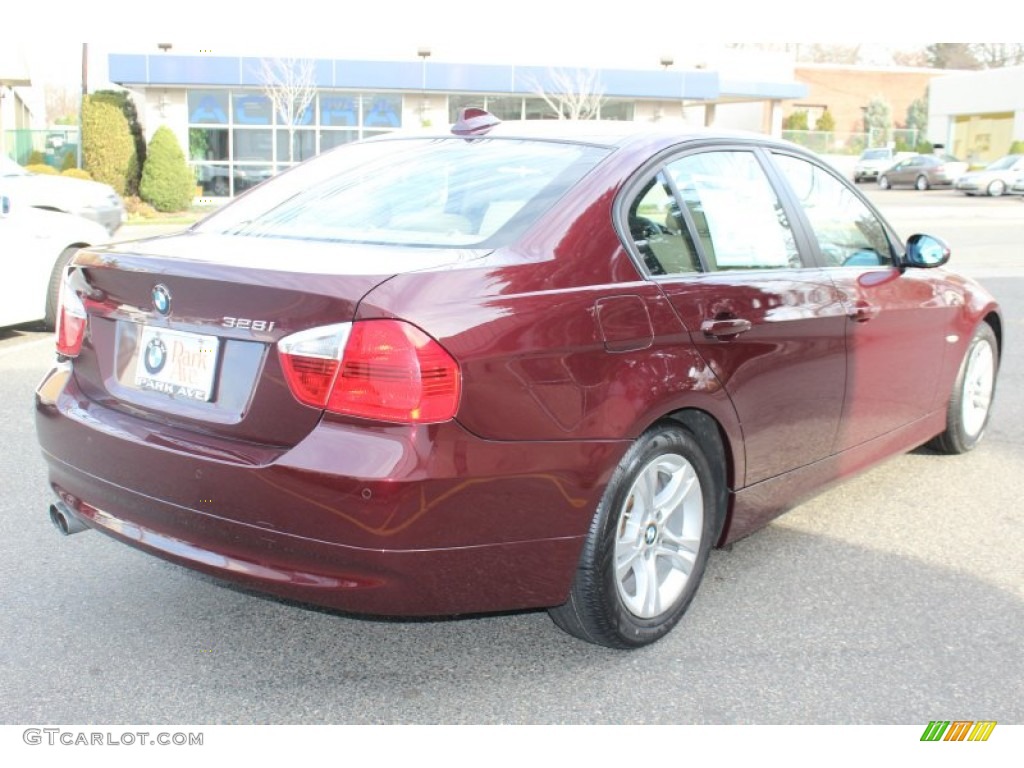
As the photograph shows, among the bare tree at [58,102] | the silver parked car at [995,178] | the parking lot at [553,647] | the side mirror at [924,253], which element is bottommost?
the parking lot at [553,647]

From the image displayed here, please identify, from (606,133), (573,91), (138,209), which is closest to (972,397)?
(606,133)

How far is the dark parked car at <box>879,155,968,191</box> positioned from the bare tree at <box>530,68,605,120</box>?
1558cm

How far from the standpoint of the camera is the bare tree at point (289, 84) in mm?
30203

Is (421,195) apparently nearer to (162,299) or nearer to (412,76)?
(162,299)

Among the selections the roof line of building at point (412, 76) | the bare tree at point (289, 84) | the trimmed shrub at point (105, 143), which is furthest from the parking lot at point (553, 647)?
the roof line of building at point (412, 76)

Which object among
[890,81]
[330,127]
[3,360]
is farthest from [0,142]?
[890,81]

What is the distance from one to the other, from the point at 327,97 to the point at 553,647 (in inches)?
1248

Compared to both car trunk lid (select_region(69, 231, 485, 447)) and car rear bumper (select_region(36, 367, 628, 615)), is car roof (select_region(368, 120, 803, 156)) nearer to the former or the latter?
car trunk lid (select_region(69, 231, 485, 447))

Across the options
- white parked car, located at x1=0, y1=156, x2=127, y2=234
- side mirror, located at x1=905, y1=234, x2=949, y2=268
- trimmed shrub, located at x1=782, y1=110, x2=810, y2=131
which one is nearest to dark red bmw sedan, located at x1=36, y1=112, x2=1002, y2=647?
side mirror, located at x1=905, y1=234, x2=949, y2=268

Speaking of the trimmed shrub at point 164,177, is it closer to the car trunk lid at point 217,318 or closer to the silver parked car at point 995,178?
the car trunk lid at point 217,318

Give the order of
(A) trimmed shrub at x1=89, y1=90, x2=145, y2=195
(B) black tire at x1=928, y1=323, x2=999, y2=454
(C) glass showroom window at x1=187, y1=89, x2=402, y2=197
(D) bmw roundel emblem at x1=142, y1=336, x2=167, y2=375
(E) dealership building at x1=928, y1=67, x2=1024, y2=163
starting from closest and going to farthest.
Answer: (D) bmw roundel emblem at x1=142, y1=336, x2=167, y2=375 → (B) black tire at x1=928, y1=323, x2=999, y2=454 → (A) trimmed shrub at x1=89, y1=90, x2=145, y2=195 → (C) glass showroom window at x1=187, y1=89, x2=402, y2=197 → (E) dealership building at x1=928, y1=67, x2=1024, y2=163

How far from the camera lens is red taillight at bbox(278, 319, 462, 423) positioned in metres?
2.75
